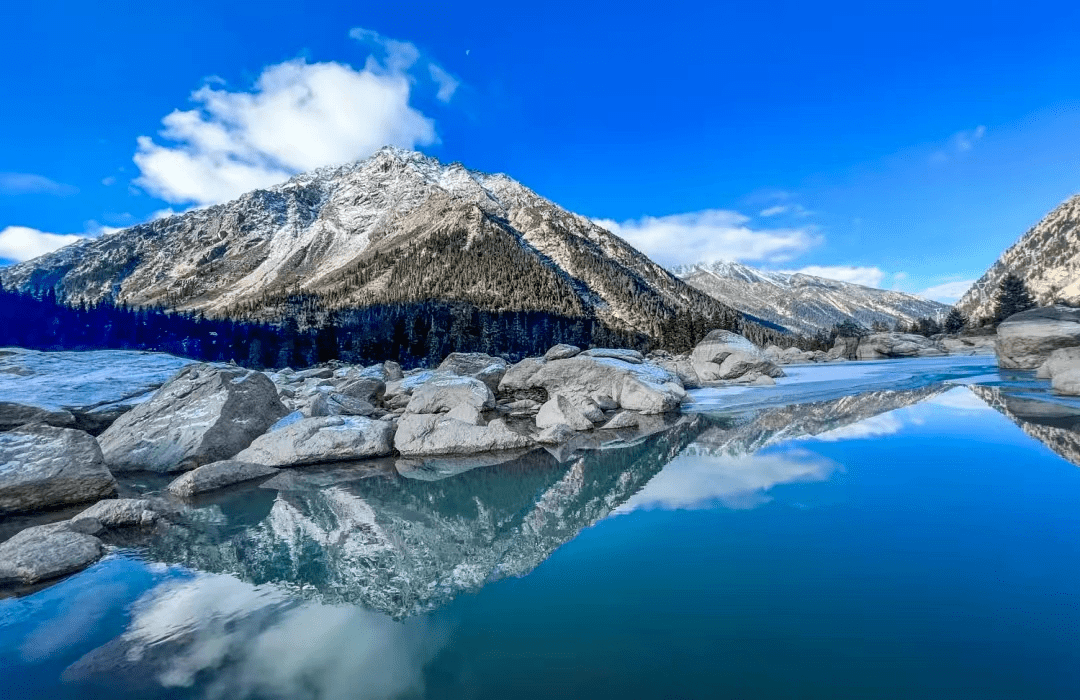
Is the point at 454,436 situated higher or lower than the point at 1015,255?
lower

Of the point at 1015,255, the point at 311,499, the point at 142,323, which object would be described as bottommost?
the point at 311,499

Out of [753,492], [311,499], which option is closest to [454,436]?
[311,499]

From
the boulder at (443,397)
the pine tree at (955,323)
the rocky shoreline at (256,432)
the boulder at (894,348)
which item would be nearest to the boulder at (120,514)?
the rocky shoreline at (256,432)

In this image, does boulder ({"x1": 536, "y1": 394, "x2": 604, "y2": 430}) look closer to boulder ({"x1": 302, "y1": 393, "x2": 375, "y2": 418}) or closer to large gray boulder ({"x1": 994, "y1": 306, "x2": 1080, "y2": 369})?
boulder ({"x1": 302, "y1": 393, "x2": 375, "y2": 418})

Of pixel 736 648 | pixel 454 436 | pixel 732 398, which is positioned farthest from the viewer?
pixel 732 398

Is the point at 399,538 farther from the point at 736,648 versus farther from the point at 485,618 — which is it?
the point at 736,648

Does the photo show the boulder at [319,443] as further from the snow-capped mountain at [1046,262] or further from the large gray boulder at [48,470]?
the snow-capped mountain at [1046,262]
